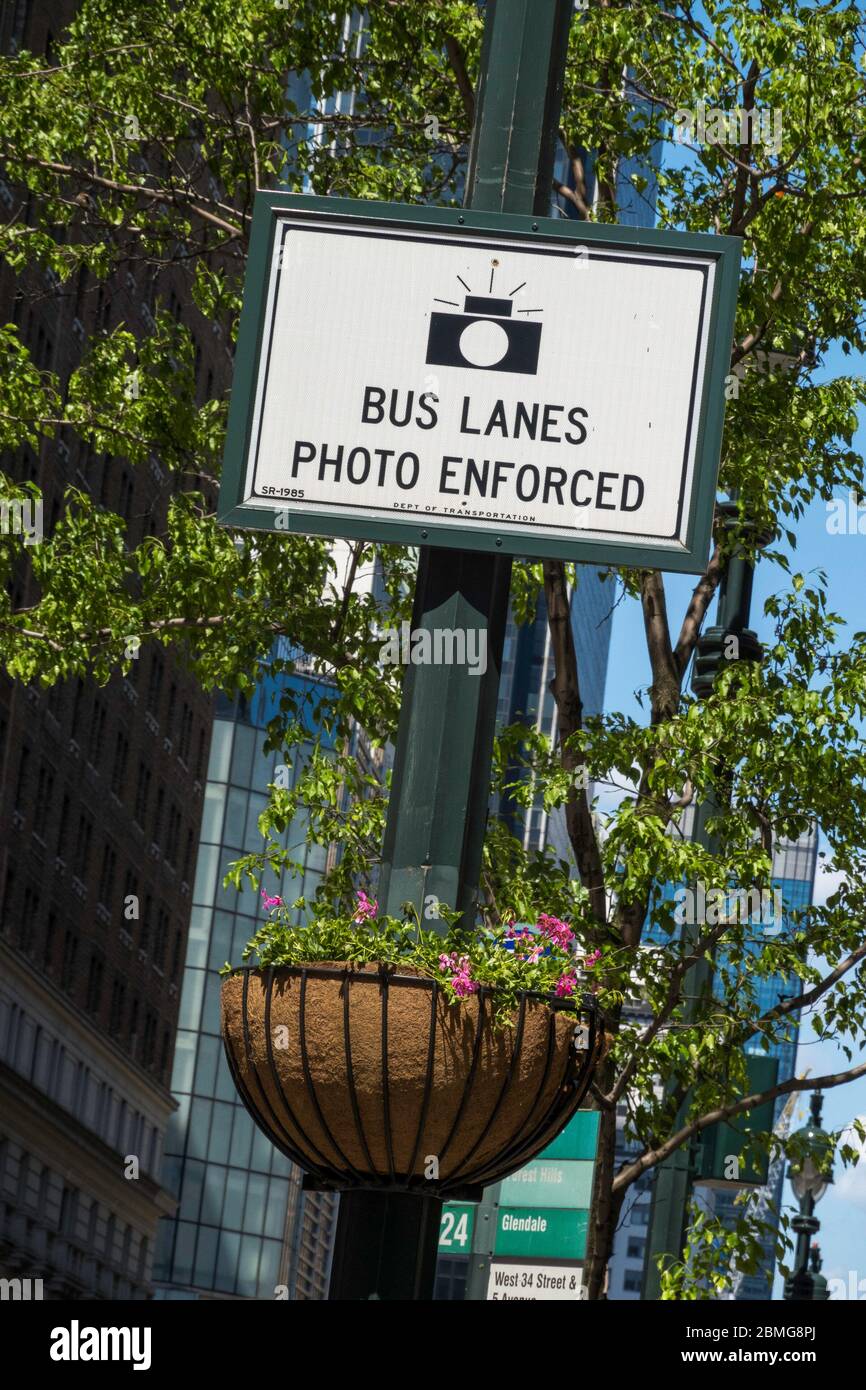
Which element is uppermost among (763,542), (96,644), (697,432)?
(763,542)

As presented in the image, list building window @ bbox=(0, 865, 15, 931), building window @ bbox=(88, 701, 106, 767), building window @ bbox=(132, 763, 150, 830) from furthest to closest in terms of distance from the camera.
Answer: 1. building window @ bbox=(132, 763, 150, 830)
2. building window @ bbox=(88, 701, 106, 767)
3. building window @ bbox=(0, 865, 15, 931)

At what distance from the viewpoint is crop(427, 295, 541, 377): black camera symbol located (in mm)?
4828

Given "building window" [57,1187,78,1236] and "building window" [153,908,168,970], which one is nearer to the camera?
"building window" [57,1187,78,1236]

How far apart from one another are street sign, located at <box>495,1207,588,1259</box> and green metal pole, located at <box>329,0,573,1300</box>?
10.6 metres

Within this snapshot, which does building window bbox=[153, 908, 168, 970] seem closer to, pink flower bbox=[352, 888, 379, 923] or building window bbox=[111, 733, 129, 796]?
building window bbox=[111, 733, 129, 796]

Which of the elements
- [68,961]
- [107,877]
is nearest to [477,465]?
[68,961]

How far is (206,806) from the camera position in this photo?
334ft

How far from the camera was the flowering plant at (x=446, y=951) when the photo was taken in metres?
4.27

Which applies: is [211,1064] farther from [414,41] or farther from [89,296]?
[414,41]

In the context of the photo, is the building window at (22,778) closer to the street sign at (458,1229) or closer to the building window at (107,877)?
the building window at (107,877)

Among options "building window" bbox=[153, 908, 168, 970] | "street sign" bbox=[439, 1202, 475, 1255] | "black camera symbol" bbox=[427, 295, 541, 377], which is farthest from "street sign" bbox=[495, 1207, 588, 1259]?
"building window" bbox=[153, 908, 168, 970]

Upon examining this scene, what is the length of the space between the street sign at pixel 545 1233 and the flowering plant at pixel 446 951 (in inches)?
419
